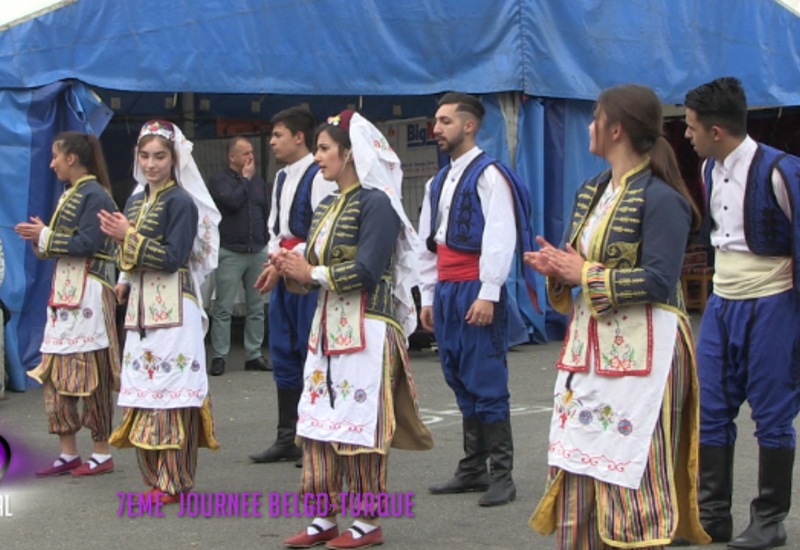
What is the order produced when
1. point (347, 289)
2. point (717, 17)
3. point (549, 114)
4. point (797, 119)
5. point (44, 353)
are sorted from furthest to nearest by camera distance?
point (797, 119) → point (717, 17) → point (549, 114) → point (44, 353) → point (347, 289)

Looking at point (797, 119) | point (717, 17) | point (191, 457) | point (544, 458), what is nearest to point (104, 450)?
point (191, 457)

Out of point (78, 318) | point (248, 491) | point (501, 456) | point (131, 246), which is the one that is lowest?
point (248, 491)

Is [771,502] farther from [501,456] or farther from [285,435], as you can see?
[285,435]

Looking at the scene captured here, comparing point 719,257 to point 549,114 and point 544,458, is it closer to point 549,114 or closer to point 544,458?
point 544,458

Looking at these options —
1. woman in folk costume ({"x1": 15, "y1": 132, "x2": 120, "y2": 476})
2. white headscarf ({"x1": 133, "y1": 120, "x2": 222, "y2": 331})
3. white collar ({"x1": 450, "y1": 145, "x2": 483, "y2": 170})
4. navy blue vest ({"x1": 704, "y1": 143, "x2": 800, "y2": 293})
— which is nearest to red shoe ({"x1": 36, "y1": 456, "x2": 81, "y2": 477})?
woman in folk costume ({"x1": 15, "y1": 132, "x2": 120, "y2": 476})

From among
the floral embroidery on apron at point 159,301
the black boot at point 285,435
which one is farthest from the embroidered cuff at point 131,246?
the black boot at point 285,435

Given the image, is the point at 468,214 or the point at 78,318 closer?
the point at 468,214

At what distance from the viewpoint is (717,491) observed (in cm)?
475

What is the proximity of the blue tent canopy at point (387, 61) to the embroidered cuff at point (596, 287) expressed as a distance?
6152 millimetres

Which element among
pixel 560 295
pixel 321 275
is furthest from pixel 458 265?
pixel 560 295

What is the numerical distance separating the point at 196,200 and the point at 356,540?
1.86 meters

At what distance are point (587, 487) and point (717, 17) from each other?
9426mm

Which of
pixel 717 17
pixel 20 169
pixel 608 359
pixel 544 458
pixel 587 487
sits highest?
pixel 717 17

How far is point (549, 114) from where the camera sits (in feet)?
36.2
